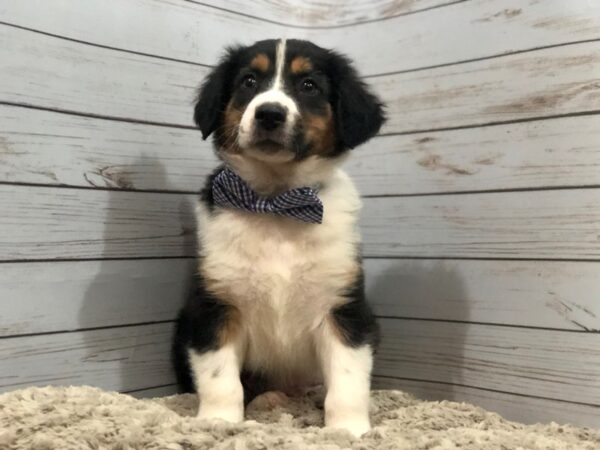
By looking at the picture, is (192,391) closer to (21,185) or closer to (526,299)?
(21,185)

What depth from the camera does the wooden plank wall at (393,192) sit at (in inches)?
75.2

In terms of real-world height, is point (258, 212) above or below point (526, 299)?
above

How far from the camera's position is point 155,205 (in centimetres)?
220

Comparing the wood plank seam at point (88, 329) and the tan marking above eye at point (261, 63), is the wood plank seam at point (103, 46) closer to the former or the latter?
the tan marking above eye at point (261, 63)

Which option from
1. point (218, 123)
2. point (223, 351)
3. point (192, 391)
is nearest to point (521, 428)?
point (223, 351)

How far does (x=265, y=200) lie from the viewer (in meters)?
1.88

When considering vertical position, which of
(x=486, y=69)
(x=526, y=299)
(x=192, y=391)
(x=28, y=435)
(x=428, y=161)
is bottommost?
(x=192, y=391)

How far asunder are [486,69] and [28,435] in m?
1.69

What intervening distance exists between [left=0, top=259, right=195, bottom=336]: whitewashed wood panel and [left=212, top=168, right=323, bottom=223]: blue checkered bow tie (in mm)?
428

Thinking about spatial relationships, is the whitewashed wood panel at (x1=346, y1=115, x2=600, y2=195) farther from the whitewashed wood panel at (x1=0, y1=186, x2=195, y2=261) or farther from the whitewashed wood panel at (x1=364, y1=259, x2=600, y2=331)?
the whitewashed wood panel at (x1=0, y1=186, x2=195, y2=261)

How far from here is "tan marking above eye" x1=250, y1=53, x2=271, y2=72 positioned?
1904 mm

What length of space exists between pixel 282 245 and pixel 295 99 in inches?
15.9

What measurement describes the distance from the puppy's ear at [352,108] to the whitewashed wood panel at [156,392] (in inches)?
39.8

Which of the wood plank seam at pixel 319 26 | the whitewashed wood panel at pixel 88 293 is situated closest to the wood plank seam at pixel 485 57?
the wood plank seam at pixel 319 26
